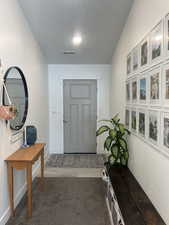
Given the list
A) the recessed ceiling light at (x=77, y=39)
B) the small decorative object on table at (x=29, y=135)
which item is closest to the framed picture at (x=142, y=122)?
the small decorative object on table at (x=29, y=135)

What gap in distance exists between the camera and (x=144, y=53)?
204cm

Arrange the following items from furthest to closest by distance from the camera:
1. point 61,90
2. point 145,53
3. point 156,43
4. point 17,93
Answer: point 61,90
point 17,93
point 145,53
point 156,43

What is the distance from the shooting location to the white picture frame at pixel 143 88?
1972mm

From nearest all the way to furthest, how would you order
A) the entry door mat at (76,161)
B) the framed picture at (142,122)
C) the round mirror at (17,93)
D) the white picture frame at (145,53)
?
1. the white picture frame at (145,53)
2. the framed picture at (142,122)
3. the round mirror at (17,93)
4. the entry door mat at (76,161)

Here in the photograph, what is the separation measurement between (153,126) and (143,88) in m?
0.50

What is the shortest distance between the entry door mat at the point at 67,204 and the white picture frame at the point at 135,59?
6.11 feet

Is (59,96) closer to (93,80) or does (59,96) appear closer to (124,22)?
(93,80)

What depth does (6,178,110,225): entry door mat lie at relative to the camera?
7.01 feet

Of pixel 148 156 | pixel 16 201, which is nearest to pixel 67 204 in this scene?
pixel 16 201

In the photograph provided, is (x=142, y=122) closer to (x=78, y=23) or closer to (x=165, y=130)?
(x=165, y=130)

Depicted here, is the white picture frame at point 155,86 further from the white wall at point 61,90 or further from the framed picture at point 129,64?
the white wall at point 61,90

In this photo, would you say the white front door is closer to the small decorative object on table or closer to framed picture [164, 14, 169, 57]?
the small decorative object on table

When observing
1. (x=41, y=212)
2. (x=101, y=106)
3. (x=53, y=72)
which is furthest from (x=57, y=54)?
(x=41, y=212)

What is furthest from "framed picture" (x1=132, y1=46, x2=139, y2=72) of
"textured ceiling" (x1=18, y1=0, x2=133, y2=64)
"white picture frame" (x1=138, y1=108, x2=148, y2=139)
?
"textured ceiling" (x1=18, y1=0, x2=133, y2=64)
